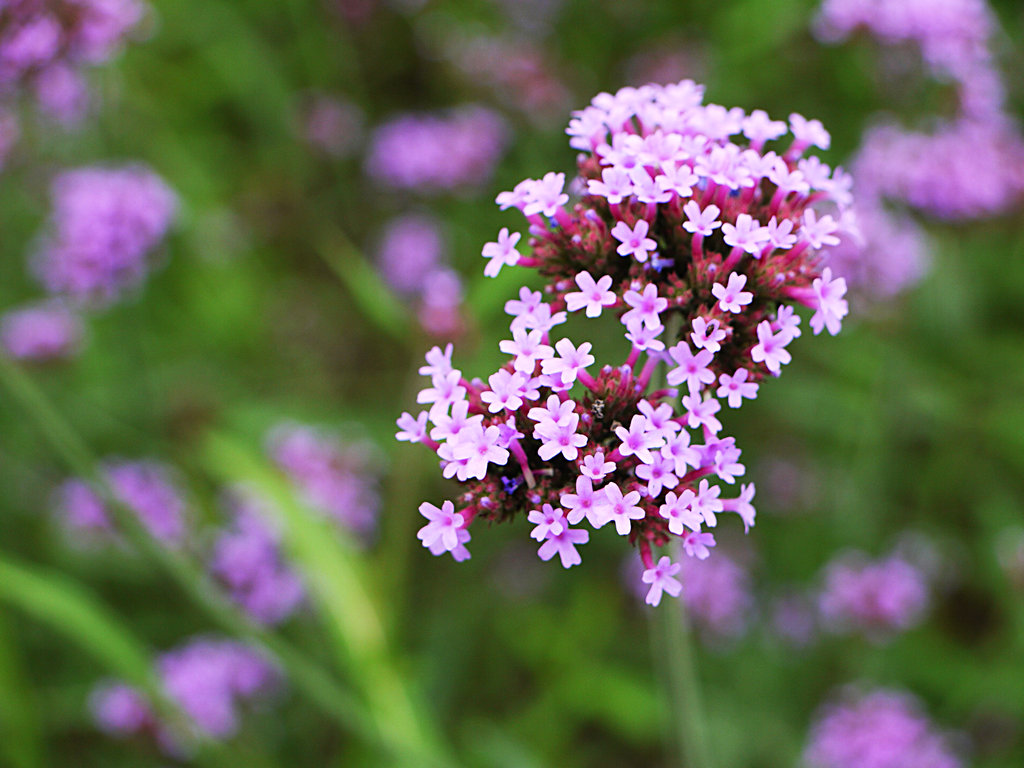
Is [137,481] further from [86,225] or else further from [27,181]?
[27,181]

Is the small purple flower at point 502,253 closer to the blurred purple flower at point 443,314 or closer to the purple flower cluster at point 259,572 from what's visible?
the blurred purple flower at point 443,314

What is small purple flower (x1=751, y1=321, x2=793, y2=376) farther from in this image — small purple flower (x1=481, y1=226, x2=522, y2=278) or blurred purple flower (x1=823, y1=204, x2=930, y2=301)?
blurred purple flower (x1=823, y1=204, x2=930, y2=301)

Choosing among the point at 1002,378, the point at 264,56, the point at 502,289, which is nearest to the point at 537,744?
the point at 502,289

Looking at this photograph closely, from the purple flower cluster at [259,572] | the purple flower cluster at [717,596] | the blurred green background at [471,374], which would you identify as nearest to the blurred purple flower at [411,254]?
the blurred green background at [471,374]

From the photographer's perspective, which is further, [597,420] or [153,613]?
[153,613]

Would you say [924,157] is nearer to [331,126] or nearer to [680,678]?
[680,678]
